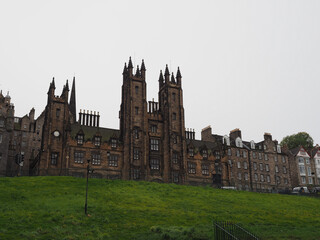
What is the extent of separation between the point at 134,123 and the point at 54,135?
14.3 metres

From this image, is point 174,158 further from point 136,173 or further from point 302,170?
point 302,170

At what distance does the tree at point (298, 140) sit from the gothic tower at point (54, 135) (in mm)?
71424

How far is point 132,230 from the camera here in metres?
28.4

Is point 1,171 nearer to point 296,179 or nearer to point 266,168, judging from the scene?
point 266,168

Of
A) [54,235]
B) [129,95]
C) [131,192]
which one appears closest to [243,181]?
[129,95]

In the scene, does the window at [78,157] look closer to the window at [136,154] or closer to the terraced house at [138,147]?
the terraced house at [138,147]

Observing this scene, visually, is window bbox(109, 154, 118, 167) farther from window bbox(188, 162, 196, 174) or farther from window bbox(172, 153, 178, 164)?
window bbox(188, 162, 196, 174)

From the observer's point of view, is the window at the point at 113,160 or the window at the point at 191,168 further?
the window at the point at 191,168

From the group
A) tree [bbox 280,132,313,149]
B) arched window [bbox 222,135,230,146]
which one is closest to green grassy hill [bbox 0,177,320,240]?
arched window [bbox 222,135,230,146]

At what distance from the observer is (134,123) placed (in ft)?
222

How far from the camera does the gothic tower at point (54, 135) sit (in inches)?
2351

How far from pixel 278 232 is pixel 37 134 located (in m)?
89.7

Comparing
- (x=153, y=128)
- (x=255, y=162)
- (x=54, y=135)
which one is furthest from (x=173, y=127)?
(x=255, y=162)

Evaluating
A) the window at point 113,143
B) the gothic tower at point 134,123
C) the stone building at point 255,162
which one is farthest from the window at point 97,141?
the stone building at point 255,162
